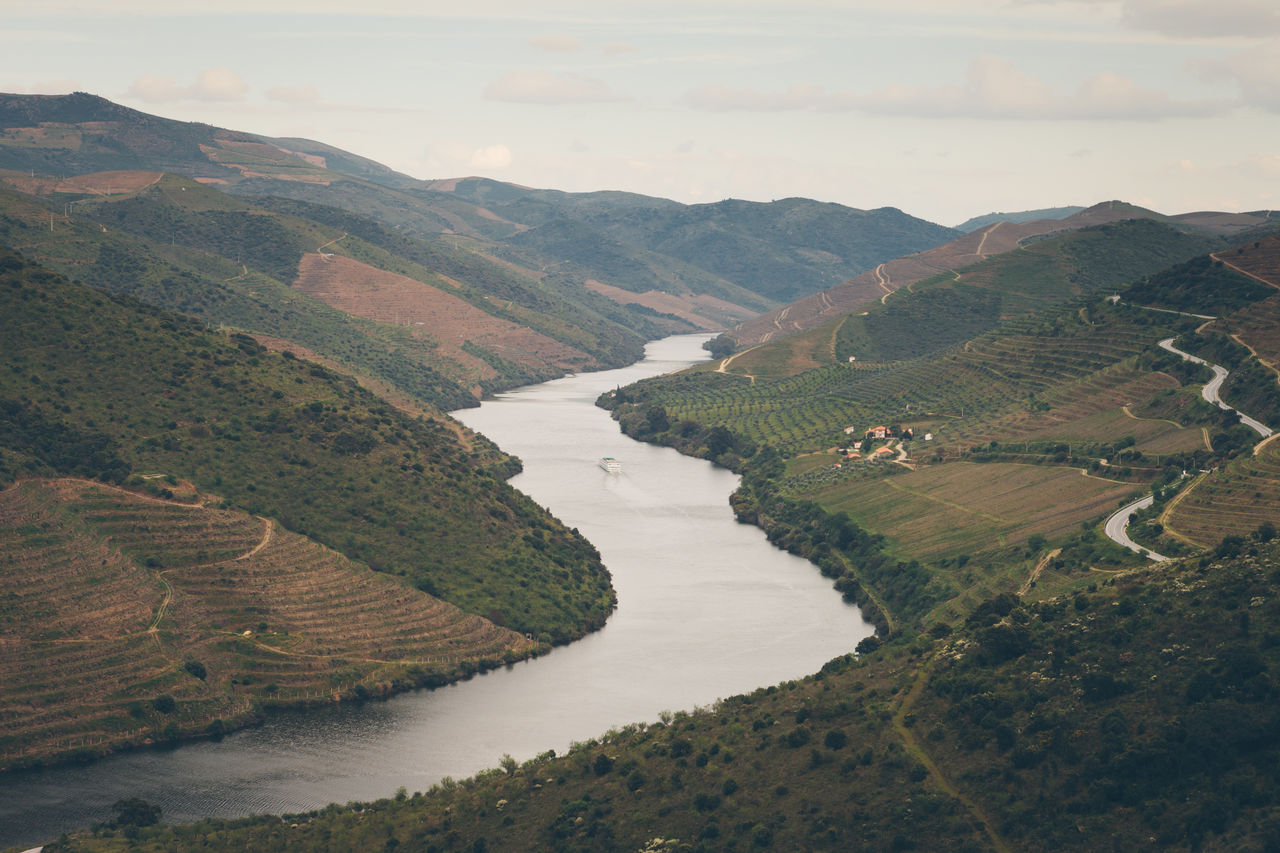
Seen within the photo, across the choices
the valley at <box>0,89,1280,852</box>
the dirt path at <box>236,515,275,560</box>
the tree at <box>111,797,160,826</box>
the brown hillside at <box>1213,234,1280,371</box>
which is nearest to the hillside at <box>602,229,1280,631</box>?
the valley at <box>0,89,1280,852</box>

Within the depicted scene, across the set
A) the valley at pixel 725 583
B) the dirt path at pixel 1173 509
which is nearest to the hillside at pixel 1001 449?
the dirt path at pixel 1173 509

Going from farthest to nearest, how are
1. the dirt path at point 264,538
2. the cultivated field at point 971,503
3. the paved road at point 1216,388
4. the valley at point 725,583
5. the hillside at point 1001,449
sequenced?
the paved road at point 1216,388 < the cultivated field at point 971,503 < the hillside at point 1001,449 < the dirt path at point 264,538 < the valley at point 725,583

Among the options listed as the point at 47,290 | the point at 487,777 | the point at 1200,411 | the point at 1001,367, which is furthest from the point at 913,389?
the point at 487,777

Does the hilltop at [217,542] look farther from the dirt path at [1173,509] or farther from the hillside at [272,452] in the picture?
the dirt path at [1173,509]

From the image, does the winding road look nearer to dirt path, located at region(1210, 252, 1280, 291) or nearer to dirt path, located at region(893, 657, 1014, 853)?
dirt path, located at region(1210, 252, 1280, 291)

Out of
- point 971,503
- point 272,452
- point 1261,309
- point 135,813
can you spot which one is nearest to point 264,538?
point 272,452

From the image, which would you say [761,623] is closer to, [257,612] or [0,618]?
[257,612]

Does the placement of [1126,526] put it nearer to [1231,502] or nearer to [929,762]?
[1231,502]
